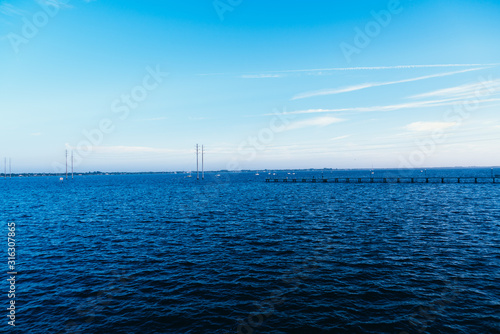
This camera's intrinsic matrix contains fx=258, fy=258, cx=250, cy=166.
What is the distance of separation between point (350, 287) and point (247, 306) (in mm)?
7515

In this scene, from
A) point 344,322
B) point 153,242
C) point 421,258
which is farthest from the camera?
point 153,242

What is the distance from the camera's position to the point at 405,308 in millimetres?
15445

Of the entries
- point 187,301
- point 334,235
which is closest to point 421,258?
point 334,235

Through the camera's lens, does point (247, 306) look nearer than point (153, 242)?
Yes

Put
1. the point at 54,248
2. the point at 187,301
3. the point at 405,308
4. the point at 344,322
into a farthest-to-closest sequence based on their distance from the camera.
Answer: the point at 54,248 → the point at 187,301 → the point at 405,308 → the point at 344,322

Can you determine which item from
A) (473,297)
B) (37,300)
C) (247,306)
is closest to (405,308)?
(473,297)

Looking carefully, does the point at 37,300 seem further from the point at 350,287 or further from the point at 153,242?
the point at 350,287

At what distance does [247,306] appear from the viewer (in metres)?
16.0

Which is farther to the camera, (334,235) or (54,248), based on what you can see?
(334,235)

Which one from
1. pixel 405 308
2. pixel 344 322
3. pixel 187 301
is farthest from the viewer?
pixel 187 301

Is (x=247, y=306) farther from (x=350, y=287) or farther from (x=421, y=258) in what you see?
(x=421, y=258)

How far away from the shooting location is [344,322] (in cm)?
1429

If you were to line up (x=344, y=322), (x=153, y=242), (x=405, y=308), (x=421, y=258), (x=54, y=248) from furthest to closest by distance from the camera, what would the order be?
1. (x=153, y=242)
2. (x=54, y=248)
3. (x=421, y=258)
4. (x=405, y=308)
5. (x=344, y=322)

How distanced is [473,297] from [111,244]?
32.7 metres
